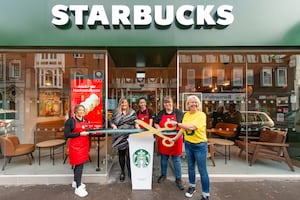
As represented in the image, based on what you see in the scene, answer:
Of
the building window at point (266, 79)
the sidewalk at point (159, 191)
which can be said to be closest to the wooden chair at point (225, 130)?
the building window at point (266, 79)

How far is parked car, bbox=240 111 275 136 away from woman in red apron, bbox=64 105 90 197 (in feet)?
13.9

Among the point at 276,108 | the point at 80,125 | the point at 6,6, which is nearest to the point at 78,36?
the point at 6,6

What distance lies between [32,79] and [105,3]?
3968 millimetres

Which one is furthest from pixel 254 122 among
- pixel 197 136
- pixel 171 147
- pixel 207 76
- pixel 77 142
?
pixel 77 142

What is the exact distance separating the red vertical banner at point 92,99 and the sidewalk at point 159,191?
127cm

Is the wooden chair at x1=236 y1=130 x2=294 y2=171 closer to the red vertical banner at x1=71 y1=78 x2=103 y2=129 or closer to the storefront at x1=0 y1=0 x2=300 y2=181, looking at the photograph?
the storefront at x1=0 y1=0 x2=300 y2=181

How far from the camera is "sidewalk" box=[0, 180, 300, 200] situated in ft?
10.5

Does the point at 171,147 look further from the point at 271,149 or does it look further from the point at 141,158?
the point at 271,149

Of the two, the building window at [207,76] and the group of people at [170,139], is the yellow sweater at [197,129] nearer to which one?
the group of people at [170,139]

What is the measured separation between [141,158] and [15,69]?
466 cm

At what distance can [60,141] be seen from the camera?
17.0ft

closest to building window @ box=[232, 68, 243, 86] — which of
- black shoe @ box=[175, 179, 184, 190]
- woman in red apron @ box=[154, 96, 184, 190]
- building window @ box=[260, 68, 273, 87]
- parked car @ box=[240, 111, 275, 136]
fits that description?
building window @ box=[260, 68, 273, 87]

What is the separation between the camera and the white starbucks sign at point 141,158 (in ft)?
10.9

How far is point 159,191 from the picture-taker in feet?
11.0
